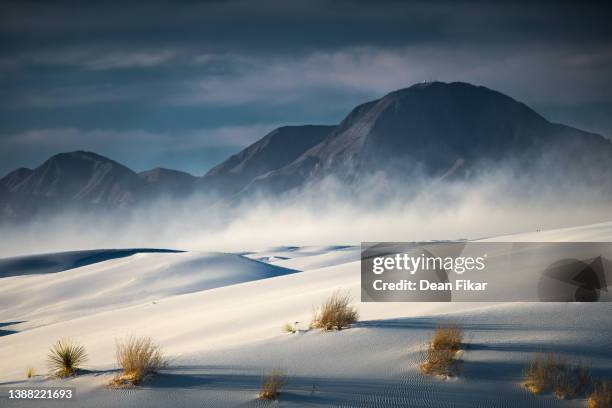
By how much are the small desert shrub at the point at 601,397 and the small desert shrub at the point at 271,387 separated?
3.19 metres

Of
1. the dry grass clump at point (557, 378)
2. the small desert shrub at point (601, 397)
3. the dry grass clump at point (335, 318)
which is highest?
the dry grass clump at point (335, 318)

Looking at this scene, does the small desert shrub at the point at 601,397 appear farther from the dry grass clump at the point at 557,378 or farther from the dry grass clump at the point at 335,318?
the dry grass clump at the point at 335,318

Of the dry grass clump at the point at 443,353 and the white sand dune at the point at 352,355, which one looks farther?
the dry grass clump at the point at 443,353

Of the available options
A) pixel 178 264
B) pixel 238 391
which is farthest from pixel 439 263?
pixel 178 264

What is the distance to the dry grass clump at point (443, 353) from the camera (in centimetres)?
759

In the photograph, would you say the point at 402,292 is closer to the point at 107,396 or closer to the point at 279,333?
the point at 279,333

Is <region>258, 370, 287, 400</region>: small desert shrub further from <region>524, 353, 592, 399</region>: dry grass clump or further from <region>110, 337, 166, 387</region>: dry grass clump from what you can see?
<region>524, 353, 592, 399</region>: dry grass clump

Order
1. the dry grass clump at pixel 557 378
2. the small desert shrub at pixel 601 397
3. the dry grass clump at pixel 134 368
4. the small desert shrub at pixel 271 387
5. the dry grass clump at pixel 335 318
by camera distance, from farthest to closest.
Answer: the dry grass clump at pixel 335 318, the dry grass clump at pixel 134 368, the small desert shrub at pixel 271 387, the dry grass clump at pixel 557 378, the small desert shrub at pixel 601 397

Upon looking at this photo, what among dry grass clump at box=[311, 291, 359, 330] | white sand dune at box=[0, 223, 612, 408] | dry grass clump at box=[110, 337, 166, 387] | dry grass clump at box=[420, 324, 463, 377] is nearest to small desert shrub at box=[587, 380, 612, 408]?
white sand dune at box=[0, 223, 612, 408]

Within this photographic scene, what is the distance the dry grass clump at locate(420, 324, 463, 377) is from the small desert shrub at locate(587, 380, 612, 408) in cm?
148

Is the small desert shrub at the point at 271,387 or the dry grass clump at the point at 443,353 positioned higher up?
the dry grass clump at the point at 443,353

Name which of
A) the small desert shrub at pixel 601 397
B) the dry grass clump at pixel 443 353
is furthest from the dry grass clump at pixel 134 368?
the small desert shrub at pixel 601 397

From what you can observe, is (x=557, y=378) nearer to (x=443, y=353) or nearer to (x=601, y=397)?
(x=601, y=397)

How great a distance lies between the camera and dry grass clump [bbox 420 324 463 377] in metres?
7.59
